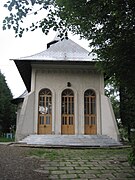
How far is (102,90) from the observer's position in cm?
1534

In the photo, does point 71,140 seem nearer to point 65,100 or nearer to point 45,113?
point 45,113

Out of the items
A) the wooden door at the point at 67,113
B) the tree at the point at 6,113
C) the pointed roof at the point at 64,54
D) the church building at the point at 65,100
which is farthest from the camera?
the tree at the point at 6,113

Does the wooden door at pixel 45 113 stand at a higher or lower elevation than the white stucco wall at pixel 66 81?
lower

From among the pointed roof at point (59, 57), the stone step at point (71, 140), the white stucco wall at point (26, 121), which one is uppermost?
the pointed roof at point (59, 57)

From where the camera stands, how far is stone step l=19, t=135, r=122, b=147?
12453 mm

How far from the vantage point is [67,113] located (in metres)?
14.9

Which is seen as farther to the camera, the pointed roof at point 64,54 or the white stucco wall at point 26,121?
the pointed roof at point 64,54

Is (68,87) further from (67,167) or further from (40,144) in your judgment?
(67,167)

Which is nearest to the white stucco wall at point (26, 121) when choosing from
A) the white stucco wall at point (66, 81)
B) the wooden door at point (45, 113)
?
the white stucco wall at point (66, 81)

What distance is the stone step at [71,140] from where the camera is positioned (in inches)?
490

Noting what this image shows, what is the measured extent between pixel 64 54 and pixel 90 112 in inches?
170

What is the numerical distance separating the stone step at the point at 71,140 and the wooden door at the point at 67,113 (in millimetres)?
1114

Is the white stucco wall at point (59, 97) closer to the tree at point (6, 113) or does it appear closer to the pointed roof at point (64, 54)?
the pointed roof at point (64, 54)

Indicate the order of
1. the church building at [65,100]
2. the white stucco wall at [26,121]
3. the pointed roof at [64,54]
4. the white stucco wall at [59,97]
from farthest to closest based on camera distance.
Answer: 1. the pointed roof at [64,54]
2. the church building at [65,100]
3. the white stucco wall at [59,97]
4. the white stucco wall at [26,121]
